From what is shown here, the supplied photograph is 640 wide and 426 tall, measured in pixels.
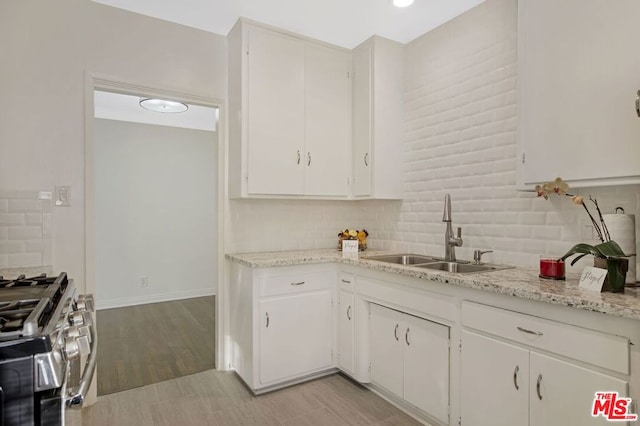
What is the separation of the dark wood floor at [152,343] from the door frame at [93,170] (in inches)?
11.4

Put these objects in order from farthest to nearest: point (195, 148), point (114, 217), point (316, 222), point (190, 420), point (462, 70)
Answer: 1. point (195, 148)
2. point (114, 217)
3. point (316, 222)
4. point (462, 70)
5. point (190, 420)

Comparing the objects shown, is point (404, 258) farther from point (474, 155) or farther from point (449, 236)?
point (474, 155)

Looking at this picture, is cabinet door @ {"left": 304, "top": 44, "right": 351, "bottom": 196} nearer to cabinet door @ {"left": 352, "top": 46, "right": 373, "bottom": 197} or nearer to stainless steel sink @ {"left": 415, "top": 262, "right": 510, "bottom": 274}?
cabinet door @ {"left": 352, "top": 46, "right": 373, "bottom": 197}

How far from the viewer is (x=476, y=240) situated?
8.02 feet

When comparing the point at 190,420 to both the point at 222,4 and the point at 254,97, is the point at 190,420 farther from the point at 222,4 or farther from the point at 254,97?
the point at 222,4

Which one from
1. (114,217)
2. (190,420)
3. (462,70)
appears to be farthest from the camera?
(114,217)

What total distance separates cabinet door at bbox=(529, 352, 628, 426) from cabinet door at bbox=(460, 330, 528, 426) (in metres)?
0.05

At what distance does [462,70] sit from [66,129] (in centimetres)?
269

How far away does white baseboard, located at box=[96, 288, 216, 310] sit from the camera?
4573mm

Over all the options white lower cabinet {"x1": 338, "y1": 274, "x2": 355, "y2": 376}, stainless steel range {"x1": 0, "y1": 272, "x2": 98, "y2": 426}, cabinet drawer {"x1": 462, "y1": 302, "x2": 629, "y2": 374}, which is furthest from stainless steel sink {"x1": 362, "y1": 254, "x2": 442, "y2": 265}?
stainless steel range {"x1": 0, "y1": 272, "x2": 98, "y2": 426}

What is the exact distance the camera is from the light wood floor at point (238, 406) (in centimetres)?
214

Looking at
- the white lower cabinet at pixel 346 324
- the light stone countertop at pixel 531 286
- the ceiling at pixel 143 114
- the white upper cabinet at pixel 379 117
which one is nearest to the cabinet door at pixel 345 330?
the white lower cabinet at pixel 346 324

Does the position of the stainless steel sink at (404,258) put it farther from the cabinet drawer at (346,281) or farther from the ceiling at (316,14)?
the ceiling at (316,14)

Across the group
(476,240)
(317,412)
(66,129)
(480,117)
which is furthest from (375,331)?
(66,129)
